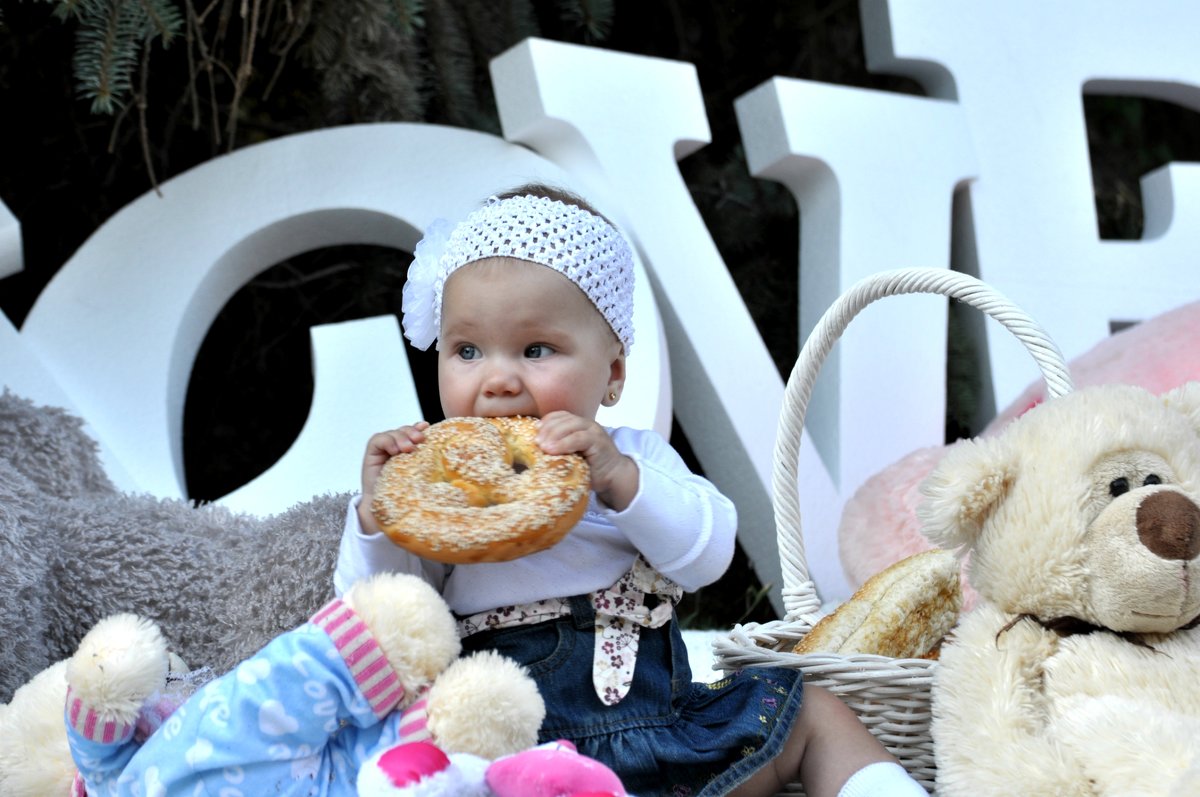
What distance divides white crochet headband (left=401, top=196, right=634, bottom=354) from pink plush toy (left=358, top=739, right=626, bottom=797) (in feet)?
1.78

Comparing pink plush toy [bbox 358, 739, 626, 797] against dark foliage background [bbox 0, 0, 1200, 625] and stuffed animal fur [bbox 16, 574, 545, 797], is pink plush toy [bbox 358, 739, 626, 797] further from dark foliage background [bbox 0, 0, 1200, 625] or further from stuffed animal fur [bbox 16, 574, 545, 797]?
dark foliage background [bbox 0, 0, 1200, 625]

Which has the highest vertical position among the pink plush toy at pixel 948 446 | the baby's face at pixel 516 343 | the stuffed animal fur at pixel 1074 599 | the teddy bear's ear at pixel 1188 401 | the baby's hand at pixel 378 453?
the baby's face at pixel 516 343

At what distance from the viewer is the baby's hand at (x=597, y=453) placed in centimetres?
127

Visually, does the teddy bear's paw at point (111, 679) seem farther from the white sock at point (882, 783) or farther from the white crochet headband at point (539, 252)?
the white sock at point (882, 783)

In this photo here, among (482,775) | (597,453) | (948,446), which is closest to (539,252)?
(597,453)

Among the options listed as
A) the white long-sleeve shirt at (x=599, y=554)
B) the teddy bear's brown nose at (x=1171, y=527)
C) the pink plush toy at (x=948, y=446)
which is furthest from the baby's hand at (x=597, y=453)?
the pink plush toy at (x=948, y=446)

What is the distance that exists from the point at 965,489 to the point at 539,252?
50 centimetres

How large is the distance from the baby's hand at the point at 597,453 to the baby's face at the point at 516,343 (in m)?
0.07

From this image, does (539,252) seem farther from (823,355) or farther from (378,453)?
(823,355)

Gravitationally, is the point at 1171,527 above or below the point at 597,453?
below

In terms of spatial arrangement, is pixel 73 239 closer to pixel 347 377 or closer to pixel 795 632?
pixel 347 377

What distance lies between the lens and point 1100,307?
96.7 inches

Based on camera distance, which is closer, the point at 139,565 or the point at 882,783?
the point at 882,783

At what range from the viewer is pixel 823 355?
167 cm
